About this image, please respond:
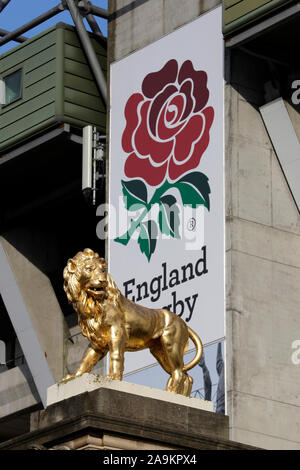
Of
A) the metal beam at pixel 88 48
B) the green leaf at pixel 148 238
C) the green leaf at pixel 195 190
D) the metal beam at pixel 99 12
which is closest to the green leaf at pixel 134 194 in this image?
the green leaf at pixel 148 238

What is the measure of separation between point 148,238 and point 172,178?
61.8 inches

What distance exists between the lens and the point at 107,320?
2167cm

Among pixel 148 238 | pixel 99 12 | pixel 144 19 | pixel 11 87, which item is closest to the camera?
pixel 148 238

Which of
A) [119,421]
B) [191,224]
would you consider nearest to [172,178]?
[191,224]

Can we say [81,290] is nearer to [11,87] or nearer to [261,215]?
[261,215]

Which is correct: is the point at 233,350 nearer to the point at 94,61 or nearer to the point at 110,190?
the point at 110,190

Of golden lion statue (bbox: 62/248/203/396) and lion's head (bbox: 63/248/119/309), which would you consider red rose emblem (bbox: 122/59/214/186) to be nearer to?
golden lion statue (bbox: 62/248/203/396)

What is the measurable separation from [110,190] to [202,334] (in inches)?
229

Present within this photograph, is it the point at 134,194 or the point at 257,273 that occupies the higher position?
the point at 134,194

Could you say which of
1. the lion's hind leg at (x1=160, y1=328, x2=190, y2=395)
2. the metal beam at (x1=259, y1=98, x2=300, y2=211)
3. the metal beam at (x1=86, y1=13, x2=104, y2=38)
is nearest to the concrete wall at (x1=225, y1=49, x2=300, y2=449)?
the metal beam at (x1=259, y1=98, x2=300, y2=211)

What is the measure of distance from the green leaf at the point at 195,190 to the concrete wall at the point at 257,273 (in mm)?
701

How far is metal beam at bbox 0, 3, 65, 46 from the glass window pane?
1427 mm

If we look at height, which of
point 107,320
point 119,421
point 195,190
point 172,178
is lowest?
point 119,421

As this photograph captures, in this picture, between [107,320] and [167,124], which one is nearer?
[107,320]
